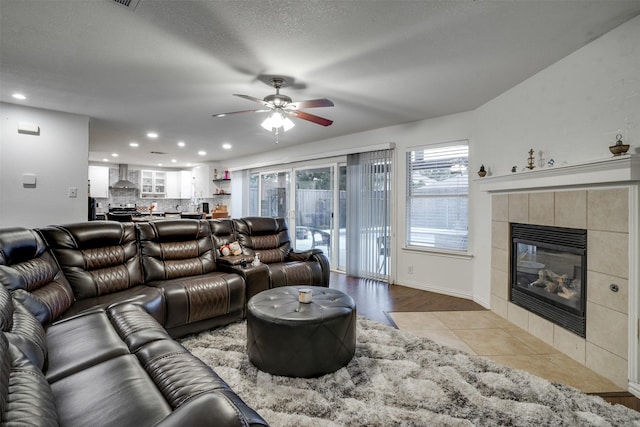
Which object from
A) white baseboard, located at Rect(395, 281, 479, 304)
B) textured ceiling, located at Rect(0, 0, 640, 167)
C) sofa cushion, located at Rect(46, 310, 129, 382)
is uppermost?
textured ceiling, located at Rect(0, 0, 640, 167)

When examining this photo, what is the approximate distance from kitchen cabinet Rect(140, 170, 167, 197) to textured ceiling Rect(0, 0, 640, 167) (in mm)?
5589

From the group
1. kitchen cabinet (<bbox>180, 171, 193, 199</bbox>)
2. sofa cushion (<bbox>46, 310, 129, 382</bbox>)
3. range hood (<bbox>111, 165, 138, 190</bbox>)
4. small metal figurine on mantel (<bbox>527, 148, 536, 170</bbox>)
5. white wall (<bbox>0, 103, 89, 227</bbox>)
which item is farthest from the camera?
kitchen cabinet (<bbox>180, 171, 193, 199</bbox>)

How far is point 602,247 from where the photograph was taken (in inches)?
85.0

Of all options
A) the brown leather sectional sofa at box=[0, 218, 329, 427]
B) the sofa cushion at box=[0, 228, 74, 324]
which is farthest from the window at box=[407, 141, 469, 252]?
the sofa cushion at box=[0, 228, 74, 324]

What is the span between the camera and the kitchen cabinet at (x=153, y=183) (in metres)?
8.99

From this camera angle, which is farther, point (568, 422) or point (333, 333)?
point (333, 333)

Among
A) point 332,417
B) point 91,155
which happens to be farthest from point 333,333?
point 91,155

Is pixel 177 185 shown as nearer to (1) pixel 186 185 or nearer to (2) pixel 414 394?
(1) pixel 186 185

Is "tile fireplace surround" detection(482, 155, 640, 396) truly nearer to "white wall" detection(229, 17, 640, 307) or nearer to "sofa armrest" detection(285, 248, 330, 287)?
"white wall" detection(229, 17, 640, 307)

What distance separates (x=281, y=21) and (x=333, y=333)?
2.14m

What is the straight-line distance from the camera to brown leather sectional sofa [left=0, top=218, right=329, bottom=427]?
970 mm

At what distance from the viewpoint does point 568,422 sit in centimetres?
163

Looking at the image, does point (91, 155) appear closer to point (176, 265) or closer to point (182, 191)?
point (182, 191)

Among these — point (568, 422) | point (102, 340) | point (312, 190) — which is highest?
point (312, 190)
